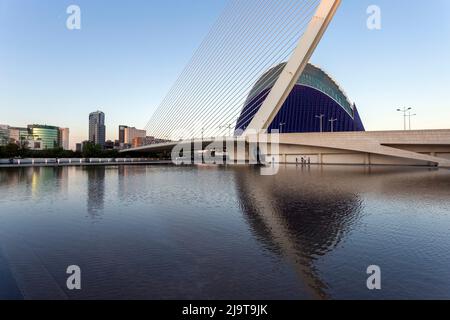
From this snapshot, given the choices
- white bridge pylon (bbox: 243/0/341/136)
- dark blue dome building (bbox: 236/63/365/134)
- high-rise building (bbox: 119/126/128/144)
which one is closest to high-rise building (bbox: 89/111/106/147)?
high-rise building (bbox: 119/126/128/144)

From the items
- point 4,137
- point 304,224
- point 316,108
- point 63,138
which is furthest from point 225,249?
point 63,138

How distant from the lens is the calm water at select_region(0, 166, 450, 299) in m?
3.10

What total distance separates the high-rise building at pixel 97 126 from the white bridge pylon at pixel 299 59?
14472 centimetres

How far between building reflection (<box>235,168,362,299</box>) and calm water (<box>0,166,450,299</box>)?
2 cm

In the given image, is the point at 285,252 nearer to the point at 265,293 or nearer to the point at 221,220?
the point at 265,293

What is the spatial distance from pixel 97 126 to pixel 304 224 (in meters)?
166

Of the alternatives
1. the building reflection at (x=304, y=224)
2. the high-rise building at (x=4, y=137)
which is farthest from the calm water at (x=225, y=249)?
the high-rise building at (x=4, y=137)

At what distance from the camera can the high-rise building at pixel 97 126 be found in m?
156

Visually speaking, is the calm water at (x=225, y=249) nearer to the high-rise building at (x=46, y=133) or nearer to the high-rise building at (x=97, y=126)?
the high-rise building at (x=46, y=133)

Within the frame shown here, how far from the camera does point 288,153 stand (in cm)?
4125

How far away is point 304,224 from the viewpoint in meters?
5.97

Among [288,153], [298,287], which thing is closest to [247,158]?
[288,153]

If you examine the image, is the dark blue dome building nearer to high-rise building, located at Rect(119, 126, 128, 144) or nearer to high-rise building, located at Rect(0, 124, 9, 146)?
high-rise building, located at Rect(0, 124, 9, 146)

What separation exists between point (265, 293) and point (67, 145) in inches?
7845
